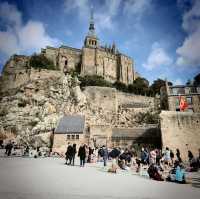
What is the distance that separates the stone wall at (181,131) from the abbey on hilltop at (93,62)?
3794cm

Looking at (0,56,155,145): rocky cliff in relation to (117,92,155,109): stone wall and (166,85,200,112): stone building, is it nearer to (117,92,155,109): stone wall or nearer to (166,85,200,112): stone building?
(117,92,155,109): stone wall

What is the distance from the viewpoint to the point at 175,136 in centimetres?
2583

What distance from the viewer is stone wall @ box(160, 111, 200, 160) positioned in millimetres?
25531

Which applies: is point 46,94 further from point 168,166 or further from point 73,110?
point 168,166

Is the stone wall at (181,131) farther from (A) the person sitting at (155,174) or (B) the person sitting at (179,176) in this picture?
(B) the person sitting at (179,176)

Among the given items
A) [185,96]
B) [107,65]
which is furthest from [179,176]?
[107,65]

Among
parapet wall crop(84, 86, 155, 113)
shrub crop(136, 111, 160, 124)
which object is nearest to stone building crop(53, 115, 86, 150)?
parapet wall crop(84, 86, 155, 113)

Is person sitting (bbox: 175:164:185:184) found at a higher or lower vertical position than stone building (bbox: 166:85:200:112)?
lower

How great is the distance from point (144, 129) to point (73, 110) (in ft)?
44.1

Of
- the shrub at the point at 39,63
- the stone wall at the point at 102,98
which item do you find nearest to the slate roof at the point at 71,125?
the stone wall at the point at 102,98

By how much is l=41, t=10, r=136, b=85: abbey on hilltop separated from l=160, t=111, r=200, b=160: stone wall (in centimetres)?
3794

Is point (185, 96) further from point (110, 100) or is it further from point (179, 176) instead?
point (179, 176)

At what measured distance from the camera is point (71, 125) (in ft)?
103

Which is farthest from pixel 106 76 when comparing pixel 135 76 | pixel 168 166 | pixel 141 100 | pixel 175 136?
pixel 168 166
